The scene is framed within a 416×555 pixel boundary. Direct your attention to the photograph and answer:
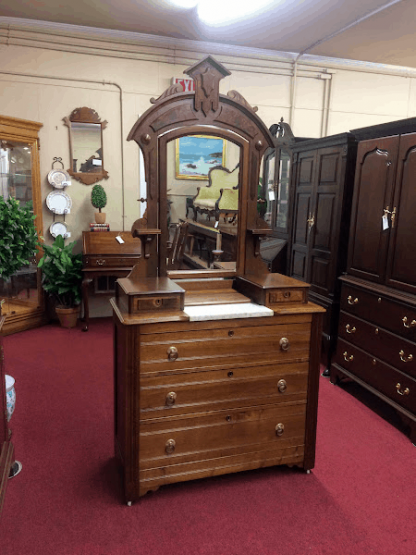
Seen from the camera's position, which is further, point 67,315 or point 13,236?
point 67,315

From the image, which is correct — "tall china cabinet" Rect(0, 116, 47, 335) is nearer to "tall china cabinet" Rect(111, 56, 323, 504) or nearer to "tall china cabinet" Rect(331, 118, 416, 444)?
"tall china cabinet" Rect(111, 56, 323, 504)

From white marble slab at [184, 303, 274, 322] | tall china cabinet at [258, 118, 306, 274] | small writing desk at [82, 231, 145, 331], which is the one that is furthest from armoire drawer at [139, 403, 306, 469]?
small writing desk at [82, 231, 145, 331]

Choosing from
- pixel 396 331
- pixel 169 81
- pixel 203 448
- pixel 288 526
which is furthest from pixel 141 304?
pixel 169 81

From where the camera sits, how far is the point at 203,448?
236cm

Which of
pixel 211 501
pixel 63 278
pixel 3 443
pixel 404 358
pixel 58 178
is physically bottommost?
pixel 211 501

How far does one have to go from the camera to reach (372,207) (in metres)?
3.39

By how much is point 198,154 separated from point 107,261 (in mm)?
2376

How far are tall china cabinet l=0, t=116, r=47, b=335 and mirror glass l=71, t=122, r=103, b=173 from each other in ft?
1.35

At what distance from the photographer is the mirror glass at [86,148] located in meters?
5.04

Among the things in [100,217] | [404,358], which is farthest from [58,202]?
[404,358]

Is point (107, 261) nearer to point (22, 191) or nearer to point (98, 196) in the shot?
point (98, 196)

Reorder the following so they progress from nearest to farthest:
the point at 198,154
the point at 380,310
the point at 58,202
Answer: the point at 198,154 < the point at 380,310 < the point at 58,202

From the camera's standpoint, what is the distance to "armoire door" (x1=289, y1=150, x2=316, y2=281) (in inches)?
169

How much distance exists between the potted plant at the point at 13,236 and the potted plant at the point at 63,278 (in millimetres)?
1652
